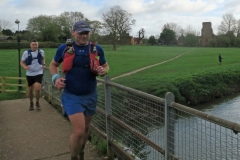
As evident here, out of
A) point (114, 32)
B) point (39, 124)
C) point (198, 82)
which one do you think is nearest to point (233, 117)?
point (198, 82)

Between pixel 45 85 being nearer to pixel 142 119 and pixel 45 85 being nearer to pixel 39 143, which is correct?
pixel 39 143

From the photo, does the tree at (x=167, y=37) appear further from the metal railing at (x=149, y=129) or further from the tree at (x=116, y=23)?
the metal railing at (x=149, y=129)

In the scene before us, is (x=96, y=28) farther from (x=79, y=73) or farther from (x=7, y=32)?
(x=79, y=73)

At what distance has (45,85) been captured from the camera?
11.0 metres

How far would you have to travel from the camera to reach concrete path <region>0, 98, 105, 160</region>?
527cm

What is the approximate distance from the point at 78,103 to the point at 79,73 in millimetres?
401

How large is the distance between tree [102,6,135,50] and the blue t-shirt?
57.2 metres

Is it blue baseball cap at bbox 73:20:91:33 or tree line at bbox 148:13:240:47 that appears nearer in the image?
blue baseball cap at bbox 73:20:91:33

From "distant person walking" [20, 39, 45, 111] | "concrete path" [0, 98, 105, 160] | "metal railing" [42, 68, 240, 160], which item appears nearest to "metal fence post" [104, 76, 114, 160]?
"metal railing" [42, 68, 240, 160]

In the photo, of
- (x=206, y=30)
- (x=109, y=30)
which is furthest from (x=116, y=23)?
(x=206, y=30)

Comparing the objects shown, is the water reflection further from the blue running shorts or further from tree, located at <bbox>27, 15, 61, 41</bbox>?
tree, located at <bbox>27, 15, 61, 41</bbox>

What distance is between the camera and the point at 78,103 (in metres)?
4.06

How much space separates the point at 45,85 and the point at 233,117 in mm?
8998

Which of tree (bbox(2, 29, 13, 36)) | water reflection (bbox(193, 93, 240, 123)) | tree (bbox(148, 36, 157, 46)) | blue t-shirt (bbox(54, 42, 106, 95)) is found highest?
tree (bbox(2, 29, 13, 36))
